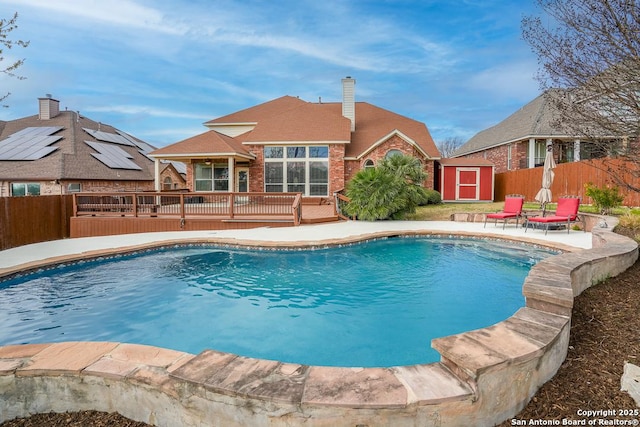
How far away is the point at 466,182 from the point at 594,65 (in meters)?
18.1

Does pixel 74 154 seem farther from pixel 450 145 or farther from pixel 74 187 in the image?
pixel 450 145

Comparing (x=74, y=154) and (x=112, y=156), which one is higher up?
(x=112, y=156)

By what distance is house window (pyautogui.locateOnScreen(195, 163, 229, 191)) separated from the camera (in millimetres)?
19656

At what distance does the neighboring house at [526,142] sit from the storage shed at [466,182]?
3075 mm

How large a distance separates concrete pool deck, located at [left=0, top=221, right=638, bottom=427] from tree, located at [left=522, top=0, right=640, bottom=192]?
7.92 feet

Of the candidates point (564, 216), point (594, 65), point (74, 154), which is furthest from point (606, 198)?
point (74, 154)

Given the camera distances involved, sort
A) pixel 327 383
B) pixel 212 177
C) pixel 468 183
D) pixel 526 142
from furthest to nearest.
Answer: pixel 526 142 → pixel 468 183 → pixel 212 177 → pixel 327 383

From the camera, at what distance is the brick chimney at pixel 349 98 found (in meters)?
21.7

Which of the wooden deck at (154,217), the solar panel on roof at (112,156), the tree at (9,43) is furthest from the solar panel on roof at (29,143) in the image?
the tree at (9,43)

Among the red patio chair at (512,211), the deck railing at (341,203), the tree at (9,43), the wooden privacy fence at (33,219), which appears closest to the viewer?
the tree at (9,43)

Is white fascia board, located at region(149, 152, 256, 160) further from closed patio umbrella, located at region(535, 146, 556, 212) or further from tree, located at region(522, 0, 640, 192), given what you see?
tree, located at region(522, 0, 640, 192)

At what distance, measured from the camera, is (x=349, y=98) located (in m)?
22.0

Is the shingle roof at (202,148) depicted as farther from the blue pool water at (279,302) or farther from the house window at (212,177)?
the blue pool water at (279,302)

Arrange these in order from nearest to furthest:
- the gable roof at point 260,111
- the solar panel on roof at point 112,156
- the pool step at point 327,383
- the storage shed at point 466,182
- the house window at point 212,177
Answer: the pool step at point 327,383
the house window at point 212,177
the storage shed at point 466,182
the gable roof at point 260,111
the solar panel on roof at point 112,156
